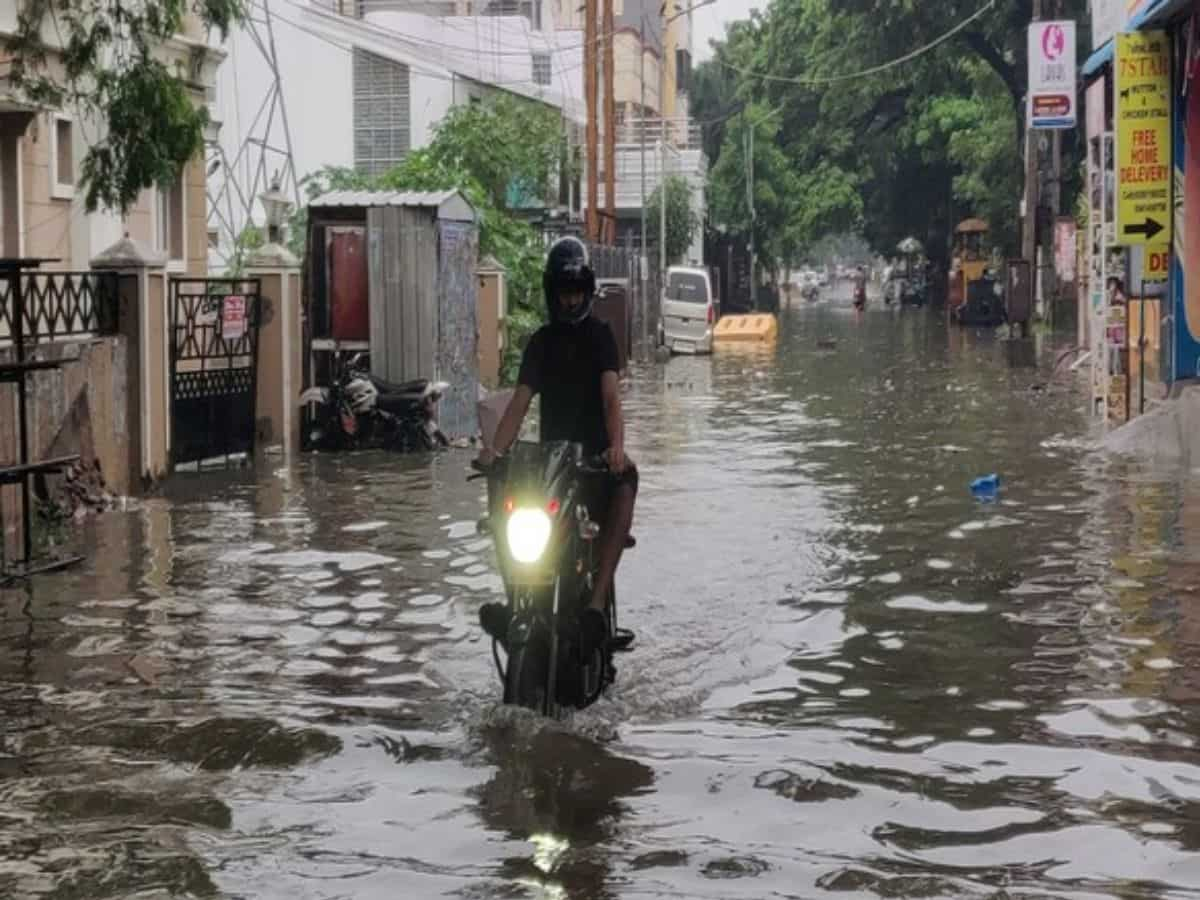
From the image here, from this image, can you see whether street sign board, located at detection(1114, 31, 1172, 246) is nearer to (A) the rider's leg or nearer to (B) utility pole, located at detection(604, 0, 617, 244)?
(A) the rider's leg

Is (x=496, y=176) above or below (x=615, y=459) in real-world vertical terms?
above

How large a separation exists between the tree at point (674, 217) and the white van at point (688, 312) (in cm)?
1603

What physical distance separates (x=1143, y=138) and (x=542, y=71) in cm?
4281

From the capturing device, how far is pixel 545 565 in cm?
704

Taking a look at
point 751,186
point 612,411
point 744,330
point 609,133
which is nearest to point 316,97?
point 609,133

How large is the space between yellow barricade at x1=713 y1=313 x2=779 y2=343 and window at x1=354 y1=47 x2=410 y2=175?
8845 mm

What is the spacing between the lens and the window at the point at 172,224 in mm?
22828

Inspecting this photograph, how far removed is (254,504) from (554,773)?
8.81 metres

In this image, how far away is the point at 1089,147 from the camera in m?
21.0

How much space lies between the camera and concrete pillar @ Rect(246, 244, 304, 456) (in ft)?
63.0

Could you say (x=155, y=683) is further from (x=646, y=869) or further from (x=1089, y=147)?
(x=1089, y=147)

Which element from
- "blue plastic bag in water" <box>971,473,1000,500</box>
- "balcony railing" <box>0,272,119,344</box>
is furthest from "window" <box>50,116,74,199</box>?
"blue plastic bag in water" <box>971,473,1000,500</box>

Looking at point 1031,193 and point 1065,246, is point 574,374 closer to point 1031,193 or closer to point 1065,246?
point 1065,246

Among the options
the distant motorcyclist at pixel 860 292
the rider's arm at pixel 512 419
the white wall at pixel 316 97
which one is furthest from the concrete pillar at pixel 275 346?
the distant motorcyclist at pixel 860 292
